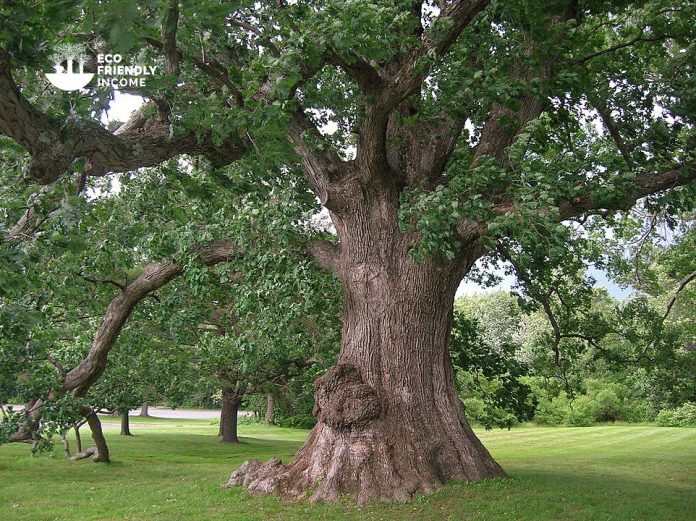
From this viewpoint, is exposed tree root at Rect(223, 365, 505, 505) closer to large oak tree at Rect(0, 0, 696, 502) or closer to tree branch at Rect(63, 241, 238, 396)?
large oak tree at Rect(0, 0, 696, 502)

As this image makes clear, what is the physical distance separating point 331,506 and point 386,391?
186 cm

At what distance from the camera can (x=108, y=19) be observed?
141 inches

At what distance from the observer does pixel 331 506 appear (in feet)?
28.0

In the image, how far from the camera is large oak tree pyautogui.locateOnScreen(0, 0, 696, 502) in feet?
24.3

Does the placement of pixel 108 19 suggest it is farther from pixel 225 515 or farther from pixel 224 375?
pixel 224 375

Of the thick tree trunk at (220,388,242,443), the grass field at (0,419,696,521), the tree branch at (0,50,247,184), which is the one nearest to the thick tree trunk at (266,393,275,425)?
the thick tree trunk at (220,388,242,443)

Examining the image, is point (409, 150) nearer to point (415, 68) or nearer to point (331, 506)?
point (415, 68)

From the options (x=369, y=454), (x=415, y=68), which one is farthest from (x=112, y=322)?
(x=415, y=68)

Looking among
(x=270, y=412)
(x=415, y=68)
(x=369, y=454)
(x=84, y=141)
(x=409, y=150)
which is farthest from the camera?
(x=270, y=412)

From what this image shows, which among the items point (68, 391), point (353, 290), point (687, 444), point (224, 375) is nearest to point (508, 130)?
point (353, 290)

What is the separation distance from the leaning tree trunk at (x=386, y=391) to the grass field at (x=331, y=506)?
A: 1.25 feet

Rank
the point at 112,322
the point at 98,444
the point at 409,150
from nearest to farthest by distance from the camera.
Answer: the point at 409,150, the point at 112,322, the point at 98,444

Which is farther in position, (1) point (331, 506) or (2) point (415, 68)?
(1) point (331, 506)

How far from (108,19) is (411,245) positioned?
6.59 m
